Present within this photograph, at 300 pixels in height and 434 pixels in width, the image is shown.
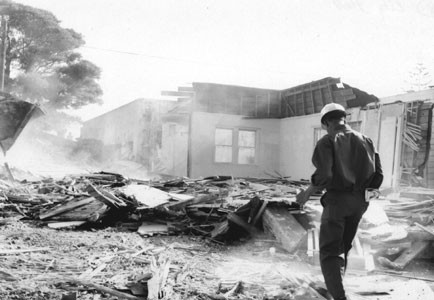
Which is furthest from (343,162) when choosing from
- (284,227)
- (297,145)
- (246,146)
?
(246,146)

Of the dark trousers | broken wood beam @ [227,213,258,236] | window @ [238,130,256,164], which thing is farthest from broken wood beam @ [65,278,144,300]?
window @ [238,130,256,164]

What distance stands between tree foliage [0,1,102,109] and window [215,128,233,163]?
14.8m

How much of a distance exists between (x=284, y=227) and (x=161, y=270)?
8.77 feet

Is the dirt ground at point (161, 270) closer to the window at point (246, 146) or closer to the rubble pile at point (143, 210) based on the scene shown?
the rubble pile at point (143, 210)

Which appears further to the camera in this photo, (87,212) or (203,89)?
(203,89)

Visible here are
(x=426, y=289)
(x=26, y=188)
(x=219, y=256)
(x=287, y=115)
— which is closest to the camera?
(x=426, y=289)

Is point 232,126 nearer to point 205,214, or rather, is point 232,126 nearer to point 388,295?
point 205,214

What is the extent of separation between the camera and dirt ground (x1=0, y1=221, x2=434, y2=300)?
4.03 meters

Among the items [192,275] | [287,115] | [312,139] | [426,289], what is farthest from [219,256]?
[287,115]

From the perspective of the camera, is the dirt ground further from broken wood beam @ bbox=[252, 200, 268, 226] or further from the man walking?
the man walking

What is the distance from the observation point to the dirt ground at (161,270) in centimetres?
403

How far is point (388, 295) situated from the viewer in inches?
172

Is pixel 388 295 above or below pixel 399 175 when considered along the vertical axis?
below

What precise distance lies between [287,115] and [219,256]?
1406cm
